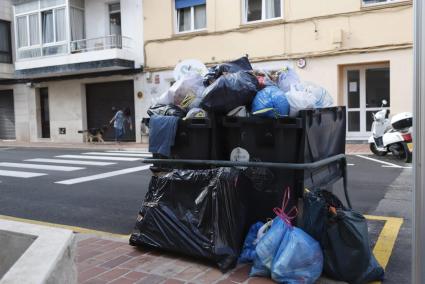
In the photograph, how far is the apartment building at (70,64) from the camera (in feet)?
66.1

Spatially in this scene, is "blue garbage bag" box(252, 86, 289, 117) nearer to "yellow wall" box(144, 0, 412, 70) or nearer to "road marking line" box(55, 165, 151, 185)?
"road marking line" box(55, 165, 151, 185)

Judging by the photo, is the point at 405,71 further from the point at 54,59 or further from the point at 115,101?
the point at 54,59

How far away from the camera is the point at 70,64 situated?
67.3 ft

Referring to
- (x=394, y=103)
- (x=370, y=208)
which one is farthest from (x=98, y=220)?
(x=394, y=103)

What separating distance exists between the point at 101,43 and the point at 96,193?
1431cm

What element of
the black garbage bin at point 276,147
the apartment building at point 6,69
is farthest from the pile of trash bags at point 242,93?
the apartment building at point 6,69

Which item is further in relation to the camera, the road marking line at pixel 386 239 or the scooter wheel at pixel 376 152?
the scooter wheel at pixel 376 152

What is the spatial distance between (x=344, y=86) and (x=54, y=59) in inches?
516

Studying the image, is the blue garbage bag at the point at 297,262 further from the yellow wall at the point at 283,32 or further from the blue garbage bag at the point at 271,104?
the yellow wall at the point at 283,32

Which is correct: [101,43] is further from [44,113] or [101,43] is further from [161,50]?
[44,113]

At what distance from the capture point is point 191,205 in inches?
161

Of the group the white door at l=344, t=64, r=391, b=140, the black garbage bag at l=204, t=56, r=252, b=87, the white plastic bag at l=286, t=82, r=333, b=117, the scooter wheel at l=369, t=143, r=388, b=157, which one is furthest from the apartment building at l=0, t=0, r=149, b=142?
the white plastic bag at l=286, t=82, r=333, b=117

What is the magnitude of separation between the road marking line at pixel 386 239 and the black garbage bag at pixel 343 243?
19.6 inches

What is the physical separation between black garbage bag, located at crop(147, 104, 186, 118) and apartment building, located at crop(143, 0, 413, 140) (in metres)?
10.8
